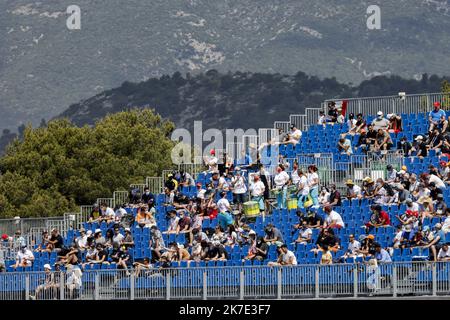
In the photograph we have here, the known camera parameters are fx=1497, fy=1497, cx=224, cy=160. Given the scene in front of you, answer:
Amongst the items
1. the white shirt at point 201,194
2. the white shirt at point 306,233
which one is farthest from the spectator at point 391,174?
the white shirt at point 201,194

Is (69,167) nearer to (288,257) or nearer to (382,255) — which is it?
(288,257)

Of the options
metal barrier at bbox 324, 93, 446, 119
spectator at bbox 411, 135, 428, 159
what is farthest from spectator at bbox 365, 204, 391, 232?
metal barrier at bbox 324, 93, 446, 119

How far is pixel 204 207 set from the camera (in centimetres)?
3947

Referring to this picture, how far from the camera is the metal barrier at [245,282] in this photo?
3219 cm

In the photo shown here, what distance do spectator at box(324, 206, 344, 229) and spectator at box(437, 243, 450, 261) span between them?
351cm

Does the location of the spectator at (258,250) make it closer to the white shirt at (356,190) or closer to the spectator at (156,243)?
the spectator at (156,243)

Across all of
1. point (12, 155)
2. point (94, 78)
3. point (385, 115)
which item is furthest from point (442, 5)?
point (385, 115)

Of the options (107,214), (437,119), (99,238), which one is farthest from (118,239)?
(437,119)

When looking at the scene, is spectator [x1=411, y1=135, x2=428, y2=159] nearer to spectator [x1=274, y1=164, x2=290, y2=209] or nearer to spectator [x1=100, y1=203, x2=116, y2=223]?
spectator [x1=274, y1=164, x2=290, y2=209]

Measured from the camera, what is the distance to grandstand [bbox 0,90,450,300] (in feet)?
107

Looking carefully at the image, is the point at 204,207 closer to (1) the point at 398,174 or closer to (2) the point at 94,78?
(1) the point at 398,174

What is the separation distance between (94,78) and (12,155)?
91.8 m

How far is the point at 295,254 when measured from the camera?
3622cm

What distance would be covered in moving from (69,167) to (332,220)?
156 ft
